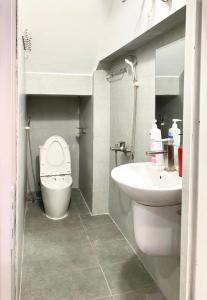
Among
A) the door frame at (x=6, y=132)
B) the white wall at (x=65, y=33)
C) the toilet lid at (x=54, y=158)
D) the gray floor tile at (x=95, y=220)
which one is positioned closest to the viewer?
the door frame at (x=6, y=132)

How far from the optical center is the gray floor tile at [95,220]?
3039 millimetres

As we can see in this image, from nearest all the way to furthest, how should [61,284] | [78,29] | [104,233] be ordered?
[61,284] → [78,29] → [104,233]

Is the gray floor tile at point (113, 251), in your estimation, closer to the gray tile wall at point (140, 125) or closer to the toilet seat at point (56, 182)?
the gray tile wall at point (140, 125)

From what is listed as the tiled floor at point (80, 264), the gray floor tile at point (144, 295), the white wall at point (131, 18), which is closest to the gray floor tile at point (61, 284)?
the tiled floor at point (80, 264)

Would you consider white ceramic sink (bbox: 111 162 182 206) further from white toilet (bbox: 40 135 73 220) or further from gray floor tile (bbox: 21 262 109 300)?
white toilet (bbox: 40 135 73 220)

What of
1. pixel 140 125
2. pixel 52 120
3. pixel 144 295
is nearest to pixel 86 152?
pixel 52 120

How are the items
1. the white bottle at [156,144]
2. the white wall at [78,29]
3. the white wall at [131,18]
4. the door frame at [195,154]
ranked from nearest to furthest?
the door frame at [195,154]
the white wall at [131,18]
the white bottle at [156,144]
the white wall at [78,29]

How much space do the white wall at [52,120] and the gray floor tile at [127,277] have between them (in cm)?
217

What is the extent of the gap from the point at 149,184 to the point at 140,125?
2.28 feet

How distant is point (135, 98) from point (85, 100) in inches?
54.5

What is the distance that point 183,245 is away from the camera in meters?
0.91

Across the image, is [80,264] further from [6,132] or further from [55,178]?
[6,132]

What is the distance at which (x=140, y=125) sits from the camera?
2.27m

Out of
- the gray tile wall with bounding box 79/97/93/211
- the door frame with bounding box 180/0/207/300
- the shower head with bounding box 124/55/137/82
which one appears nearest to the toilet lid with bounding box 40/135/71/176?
the gray tile wall with bounding box 79/97/93/211
